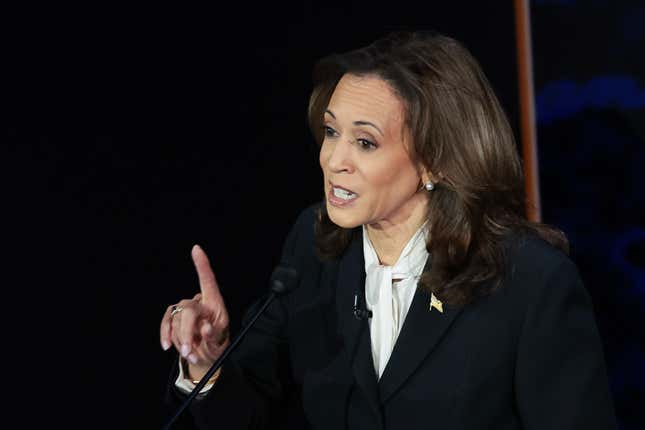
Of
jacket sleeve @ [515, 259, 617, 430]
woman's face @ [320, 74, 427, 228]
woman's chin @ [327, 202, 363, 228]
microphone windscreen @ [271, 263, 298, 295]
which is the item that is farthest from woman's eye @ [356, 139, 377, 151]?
jacket sleeve @ [515, 259, 617, 430]

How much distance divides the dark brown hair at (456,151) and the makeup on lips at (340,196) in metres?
→ 0.14

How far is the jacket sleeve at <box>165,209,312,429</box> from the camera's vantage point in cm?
176

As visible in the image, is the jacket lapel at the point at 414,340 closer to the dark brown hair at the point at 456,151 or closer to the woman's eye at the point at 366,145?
the dark brown hair at the point at 456,151

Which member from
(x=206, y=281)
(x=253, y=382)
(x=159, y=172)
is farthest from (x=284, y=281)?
(x=159, y=172)

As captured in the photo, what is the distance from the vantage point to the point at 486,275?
64.8 inches

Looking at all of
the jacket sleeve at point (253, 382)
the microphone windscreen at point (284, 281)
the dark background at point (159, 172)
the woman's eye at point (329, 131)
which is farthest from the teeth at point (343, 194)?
the dark background at point (159, 172)

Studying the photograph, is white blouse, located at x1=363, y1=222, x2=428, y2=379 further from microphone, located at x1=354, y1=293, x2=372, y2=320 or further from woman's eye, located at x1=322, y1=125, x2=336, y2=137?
woman's eye, located at x1=322, y1=125, x2=336, y2=137

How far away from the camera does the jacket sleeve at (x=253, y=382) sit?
1.76 metres

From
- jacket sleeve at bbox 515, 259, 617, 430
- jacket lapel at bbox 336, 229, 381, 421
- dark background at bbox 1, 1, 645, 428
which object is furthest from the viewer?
dark background at bbox 1, 1, 645, 428

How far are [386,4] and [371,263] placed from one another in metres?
1.13

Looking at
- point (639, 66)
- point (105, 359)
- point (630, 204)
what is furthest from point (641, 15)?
point (105, 359)

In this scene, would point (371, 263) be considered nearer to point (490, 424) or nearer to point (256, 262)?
point (490, 424)

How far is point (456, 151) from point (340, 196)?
231 millimetres

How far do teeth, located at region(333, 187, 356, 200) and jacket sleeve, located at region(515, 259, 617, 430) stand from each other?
0.38 m
